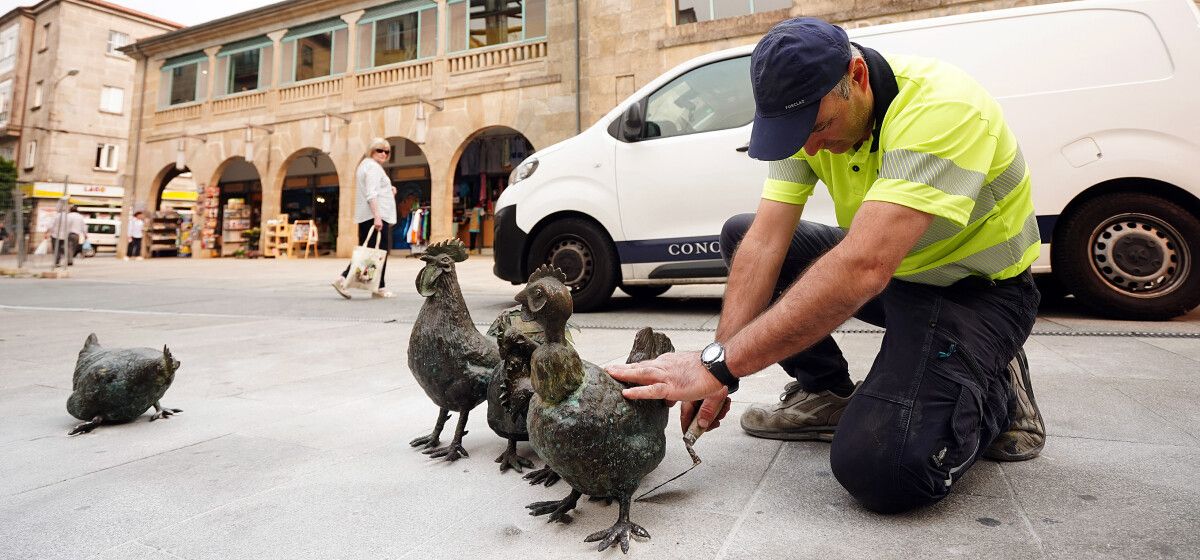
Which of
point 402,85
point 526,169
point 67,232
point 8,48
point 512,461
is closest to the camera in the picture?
point 512,461

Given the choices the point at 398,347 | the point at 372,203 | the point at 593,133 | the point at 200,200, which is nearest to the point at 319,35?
the point at 200,200

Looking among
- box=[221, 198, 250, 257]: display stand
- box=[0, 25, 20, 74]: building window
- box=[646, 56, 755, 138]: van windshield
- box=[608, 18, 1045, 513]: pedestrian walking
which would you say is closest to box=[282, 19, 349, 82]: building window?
box=[221, 198, 250, 257]: display stand

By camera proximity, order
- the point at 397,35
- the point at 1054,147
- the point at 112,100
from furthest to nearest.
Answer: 1. the point at 112,100
2. the point at 397,35
3. the point at 1054,147

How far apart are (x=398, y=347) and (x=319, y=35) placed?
19.3m

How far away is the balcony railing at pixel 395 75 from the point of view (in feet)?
54.7

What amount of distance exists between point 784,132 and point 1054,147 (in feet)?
12.7

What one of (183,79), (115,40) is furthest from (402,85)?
(115,40)

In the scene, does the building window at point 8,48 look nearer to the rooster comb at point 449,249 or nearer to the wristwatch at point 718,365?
the rooster comb at point 449,249

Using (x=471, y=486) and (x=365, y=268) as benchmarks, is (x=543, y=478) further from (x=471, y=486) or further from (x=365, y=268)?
(x=365, y=268)

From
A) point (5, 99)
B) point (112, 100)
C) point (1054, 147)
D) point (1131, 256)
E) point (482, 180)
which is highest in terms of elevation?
point (5, 99)

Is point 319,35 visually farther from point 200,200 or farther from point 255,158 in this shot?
point 200,200

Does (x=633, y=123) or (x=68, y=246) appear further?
(x=68, y=246)

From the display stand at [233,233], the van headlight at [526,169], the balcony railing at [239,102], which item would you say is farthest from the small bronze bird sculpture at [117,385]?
the display stand at [233,233]

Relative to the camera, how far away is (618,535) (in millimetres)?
1222
